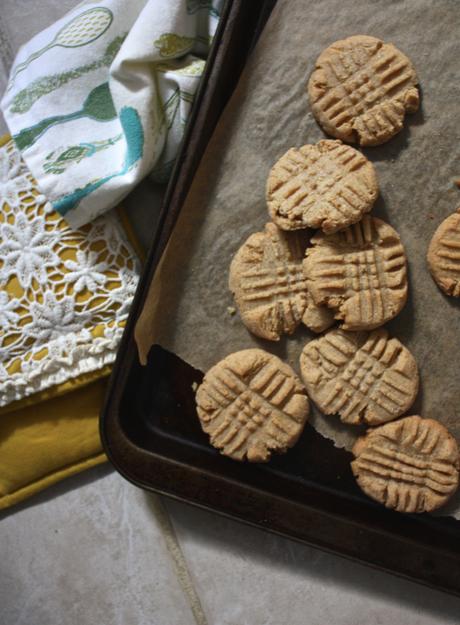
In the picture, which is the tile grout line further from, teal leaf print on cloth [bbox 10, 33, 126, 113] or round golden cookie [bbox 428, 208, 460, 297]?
teal leaf print on cloth [bbox 10, 33, 126, 113]

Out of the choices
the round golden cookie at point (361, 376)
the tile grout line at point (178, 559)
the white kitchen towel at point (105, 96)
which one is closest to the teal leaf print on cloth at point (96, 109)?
the white kitchen towel at point (105, 96)

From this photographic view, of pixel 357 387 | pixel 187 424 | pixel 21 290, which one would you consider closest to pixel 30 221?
pixel 21 290

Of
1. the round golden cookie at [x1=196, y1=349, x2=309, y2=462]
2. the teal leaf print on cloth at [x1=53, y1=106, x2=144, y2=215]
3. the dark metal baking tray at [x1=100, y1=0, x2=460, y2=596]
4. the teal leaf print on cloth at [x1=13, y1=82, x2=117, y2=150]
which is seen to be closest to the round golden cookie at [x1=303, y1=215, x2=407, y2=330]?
the round golden cookie at [x1=196, y1=349, x2=309, y2=462]

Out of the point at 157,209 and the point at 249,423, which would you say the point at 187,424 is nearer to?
the point at 249,423

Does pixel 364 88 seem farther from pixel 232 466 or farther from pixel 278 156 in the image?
pixel 232 466

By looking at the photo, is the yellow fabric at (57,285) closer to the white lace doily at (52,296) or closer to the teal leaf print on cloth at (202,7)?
the white lace doily at (52,296)
